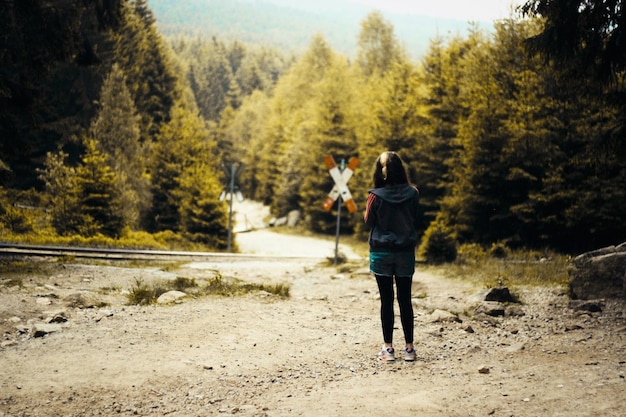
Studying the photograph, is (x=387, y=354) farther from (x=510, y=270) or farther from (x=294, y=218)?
(x=294, y=218)

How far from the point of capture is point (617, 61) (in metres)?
8.44

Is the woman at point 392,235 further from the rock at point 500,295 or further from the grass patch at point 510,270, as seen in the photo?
the grass patch at point 510,270

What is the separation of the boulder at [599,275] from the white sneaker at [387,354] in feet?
14.6

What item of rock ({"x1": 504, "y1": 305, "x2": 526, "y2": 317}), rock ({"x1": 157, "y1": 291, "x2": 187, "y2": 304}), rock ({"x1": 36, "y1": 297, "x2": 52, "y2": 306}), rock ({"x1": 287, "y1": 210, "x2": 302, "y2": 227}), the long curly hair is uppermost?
the long curly hair

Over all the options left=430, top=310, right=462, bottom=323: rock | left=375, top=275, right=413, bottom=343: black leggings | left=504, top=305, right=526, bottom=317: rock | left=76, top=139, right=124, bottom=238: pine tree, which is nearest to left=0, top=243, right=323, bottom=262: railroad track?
left=76, top=139, right=124, bottom=238: pine tree

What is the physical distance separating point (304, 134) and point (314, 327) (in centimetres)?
3787

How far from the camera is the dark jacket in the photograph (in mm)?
5680

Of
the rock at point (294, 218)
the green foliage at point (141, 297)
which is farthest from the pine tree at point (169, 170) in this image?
the green foliage at point (141, 297)

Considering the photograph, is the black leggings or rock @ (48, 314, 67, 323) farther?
rock @ (48, 314, 67, 323)

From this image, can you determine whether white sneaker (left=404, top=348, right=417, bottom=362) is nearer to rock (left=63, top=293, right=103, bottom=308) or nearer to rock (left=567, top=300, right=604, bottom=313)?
rock (left=567, top=300, right=604, bottom=313)

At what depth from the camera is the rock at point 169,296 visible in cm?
861

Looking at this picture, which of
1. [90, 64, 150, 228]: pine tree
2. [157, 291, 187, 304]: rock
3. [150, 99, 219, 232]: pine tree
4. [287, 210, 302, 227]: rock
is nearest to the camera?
[157, 291, 187, 304]: rock

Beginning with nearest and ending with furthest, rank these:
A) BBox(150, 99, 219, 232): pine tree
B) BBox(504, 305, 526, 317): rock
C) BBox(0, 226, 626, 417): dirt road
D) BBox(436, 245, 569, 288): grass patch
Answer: BBox(0, 226, 626, 417): dirt road → BBox(504, 305, 526, 317): rock → BBox(436, 245, 569, 288): grass patch → BBox(150, 99, 219, 232): pine tree

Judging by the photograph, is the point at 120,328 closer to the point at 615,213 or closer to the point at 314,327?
the point at 314,327
